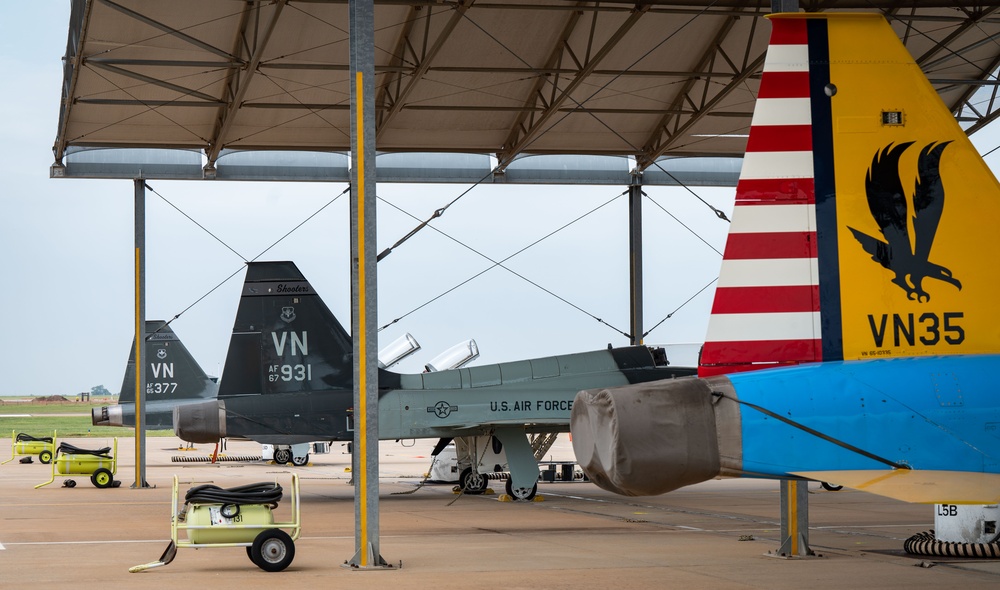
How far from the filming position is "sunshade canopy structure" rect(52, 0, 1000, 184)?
53.9ft

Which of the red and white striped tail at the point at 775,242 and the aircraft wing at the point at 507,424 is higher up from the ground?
the red and white striped tail at the point at 775,242

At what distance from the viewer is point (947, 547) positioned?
33.4 ft

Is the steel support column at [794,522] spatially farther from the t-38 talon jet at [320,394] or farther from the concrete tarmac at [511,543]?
the t-38 talon jet at [320,394]

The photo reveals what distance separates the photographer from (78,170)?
20453mm

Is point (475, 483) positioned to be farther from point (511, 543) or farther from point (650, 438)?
point (650, 438)

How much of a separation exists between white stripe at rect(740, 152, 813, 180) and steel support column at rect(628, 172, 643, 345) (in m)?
17.5

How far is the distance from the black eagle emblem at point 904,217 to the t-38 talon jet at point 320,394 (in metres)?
12.8

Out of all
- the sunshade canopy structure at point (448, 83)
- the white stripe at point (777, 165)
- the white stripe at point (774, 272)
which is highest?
the sunshade canopy structure at point (448, 83)

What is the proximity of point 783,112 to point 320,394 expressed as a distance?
13319mm

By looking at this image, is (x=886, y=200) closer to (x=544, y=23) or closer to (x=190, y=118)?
(x=544, y=23)

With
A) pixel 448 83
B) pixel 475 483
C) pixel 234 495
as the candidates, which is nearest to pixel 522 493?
pixel 475 483

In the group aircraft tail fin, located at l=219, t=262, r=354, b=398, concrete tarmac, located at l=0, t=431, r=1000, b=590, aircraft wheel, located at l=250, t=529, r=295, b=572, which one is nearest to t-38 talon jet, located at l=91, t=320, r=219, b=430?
concrete tarmac, located at l=0, t=431, r=1000, b=590

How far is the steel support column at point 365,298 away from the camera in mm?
9438

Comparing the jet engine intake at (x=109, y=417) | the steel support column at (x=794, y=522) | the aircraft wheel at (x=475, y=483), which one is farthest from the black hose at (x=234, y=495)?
the jet engine intake at (x=109, y=417)
